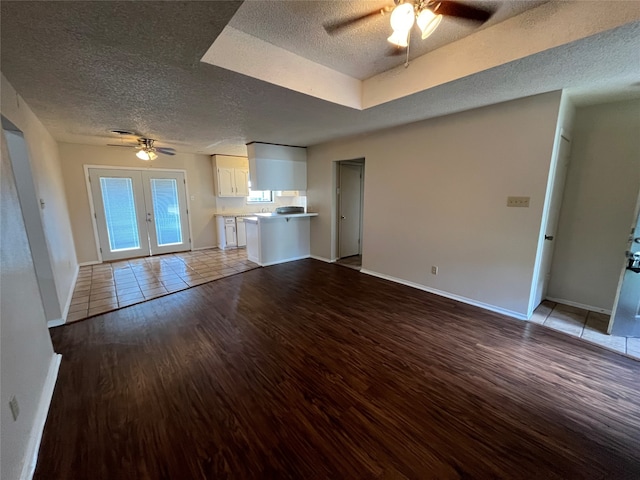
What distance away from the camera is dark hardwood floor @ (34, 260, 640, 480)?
1397 millimetres

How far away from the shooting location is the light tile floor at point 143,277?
135 inches

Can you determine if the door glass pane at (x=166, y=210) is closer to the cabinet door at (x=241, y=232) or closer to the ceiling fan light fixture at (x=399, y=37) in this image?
the cabinet door at (x=241, y=232)

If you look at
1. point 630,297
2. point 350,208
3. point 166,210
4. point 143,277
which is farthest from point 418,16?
point 166,210

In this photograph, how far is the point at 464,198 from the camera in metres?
3.28

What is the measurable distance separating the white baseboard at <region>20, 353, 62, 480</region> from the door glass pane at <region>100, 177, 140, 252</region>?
4122 mm

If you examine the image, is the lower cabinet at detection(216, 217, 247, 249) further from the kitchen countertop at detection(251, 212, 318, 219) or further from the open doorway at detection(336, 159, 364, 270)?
the open doorway at detection(336, 159, 364, 270)

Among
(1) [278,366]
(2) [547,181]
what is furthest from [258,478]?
(2) [547,181]

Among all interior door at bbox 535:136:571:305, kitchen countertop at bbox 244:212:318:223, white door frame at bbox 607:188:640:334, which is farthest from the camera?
kitchen countertop at bbox 244:212:318:223

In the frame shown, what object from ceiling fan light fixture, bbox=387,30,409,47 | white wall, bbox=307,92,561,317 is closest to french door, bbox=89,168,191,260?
white wall, bbox=307,92,561,317

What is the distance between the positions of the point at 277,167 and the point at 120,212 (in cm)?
356

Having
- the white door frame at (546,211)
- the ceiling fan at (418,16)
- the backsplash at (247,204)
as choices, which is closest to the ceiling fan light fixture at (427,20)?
the ceiling fan at (418,16)

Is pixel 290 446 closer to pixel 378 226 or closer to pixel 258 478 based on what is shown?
pixel 258 478

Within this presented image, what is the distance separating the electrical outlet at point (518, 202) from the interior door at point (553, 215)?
34 centimetres

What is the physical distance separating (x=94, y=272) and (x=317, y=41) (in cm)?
544
